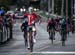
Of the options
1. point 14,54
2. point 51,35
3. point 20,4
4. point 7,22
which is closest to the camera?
point 14,54

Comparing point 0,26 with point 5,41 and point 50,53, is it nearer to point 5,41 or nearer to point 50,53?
point 5,41

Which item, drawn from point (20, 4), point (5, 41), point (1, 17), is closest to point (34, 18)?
point (1, 17)

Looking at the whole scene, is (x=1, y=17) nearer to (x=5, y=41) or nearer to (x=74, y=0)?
(x=5, y=41)

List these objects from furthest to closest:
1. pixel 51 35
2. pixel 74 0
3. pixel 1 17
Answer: pixel 74 0 < pixel 51 35 < pixel 1 17

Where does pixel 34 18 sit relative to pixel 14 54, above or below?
above

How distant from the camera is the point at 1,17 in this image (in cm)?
2212

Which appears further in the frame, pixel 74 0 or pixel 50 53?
pixel 74 0

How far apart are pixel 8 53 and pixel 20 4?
99.0m

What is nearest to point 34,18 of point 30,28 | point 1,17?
point 30,28

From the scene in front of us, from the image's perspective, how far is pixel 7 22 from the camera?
25359 millimetres

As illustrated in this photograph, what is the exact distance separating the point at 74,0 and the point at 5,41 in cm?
2558

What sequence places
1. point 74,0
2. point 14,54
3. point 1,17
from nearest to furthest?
1. point 14,54
2. point 1,17
3. point 74,0

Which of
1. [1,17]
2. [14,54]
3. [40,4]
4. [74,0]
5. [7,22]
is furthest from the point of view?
[40,4]

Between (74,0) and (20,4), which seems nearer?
(74,0)
